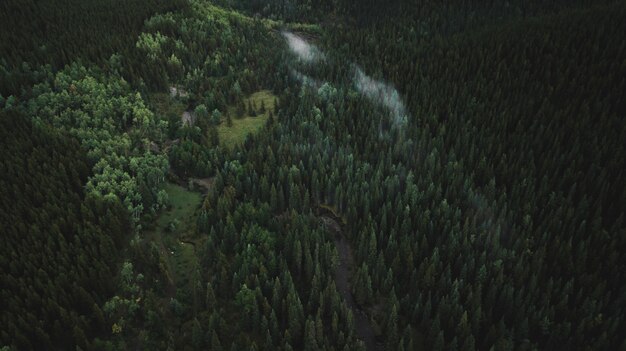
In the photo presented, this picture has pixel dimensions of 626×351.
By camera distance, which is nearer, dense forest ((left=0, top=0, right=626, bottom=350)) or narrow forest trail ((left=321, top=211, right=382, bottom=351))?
dense forest ((left=0, top=0, right=626, bottom=350))

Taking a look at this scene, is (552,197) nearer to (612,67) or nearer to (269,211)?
(269,211)

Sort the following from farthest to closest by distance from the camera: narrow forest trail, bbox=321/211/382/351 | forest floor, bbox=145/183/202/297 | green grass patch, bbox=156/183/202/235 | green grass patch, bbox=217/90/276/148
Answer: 1. green grass patch, bbox=217/90/276/148
2. green grass patch, bbox=156/183/202/235
3. forest floor, bbox=145/183/202/297
4. narrow forest trail, bbox=321/211/382/351

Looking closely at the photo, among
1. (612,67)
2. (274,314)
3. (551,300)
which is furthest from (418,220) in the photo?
(612,67)

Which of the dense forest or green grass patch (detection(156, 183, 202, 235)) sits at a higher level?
the dense forest

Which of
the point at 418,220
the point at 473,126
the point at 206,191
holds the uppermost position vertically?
the point at 473,126

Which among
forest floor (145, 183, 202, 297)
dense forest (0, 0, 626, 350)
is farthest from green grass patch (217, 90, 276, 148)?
forest floor (145, 183, 202, 297)

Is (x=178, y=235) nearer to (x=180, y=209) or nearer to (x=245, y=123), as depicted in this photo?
(x=180, y=209)

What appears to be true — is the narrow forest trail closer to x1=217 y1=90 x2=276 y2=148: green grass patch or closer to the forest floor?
the forest floor
